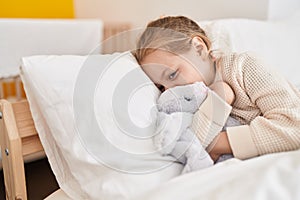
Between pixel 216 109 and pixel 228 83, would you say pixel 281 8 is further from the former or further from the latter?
pixel 216 109

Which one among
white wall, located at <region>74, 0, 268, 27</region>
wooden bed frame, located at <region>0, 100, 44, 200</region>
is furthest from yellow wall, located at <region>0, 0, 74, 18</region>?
wooden bed frame, located at <region>0, 100, 44, 200</region>

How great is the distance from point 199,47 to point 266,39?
57 centimetres

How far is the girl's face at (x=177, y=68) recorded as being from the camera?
2.49ft

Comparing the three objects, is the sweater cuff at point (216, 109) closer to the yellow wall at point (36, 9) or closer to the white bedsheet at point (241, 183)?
the white bedsheet at point (241, 183)

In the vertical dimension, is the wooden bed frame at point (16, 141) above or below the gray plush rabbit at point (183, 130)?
below

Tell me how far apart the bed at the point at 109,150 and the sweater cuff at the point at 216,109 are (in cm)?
10

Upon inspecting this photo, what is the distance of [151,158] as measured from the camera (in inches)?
24.9

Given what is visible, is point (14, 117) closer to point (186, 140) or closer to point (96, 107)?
point (96, 107)

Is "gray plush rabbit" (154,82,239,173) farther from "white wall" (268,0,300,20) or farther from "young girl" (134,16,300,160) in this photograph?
"white wall" (268,0,300,20)

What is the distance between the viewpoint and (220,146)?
660mm

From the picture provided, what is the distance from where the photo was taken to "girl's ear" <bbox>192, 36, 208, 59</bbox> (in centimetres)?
81

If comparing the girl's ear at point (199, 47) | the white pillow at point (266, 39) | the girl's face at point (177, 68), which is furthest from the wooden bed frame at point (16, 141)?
the white pillow at point (266, 39)

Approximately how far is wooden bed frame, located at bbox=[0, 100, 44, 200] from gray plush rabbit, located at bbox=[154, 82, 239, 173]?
309 millimetres

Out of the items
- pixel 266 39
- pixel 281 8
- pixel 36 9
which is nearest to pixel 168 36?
pixel 266 39
